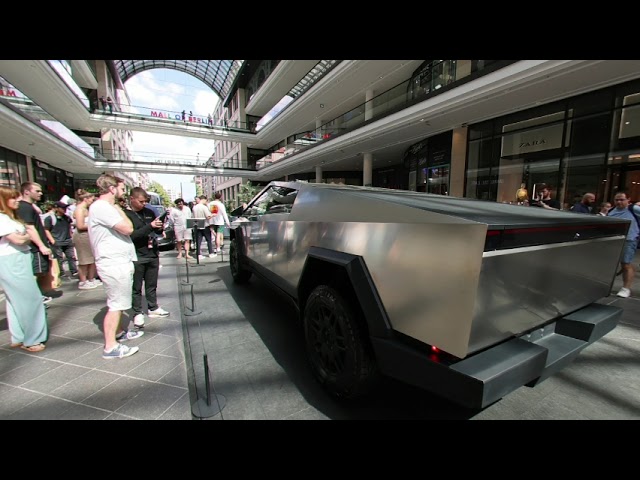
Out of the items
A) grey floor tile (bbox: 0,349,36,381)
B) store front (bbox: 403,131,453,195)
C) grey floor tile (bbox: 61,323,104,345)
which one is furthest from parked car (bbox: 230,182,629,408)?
store front (bbox: 403,131,453,195)

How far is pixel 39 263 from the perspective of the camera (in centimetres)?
371

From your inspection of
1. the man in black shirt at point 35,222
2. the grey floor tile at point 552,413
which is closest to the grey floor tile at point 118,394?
the man in black shirt at point 35,222

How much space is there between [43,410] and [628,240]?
7348 mm

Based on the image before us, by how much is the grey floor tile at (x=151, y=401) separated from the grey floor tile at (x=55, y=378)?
73 centimetres

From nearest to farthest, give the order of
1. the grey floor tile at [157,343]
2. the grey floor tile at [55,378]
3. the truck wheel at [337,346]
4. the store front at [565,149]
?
1. the truck wheel at [337,346]
2. the grey floor tile at [55,378]
3. the grey floor tile at [157,343]
4. the store front at [565,149]

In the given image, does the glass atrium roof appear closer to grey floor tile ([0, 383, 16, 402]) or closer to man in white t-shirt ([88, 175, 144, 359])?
man in white t-shirt ([88, 175, 144, 359])

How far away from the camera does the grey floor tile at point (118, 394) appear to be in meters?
2.11

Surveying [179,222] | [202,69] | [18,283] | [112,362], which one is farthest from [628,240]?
[202,69]

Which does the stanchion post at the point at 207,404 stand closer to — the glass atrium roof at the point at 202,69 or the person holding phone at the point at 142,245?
the person holding phone at the point at 142,245

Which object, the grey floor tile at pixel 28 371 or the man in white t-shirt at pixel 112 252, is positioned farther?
the man in white t-shirt at pixel 112 252

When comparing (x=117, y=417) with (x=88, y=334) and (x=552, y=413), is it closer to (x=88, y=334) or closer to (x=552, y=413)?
(x=88, y=334)

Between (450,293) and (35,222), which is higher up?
(35,222)

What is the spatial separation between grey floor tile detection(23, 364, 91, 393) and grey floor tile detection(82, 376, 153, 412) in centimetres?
38

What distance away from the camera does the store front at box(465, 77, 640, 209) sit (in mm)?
7160
